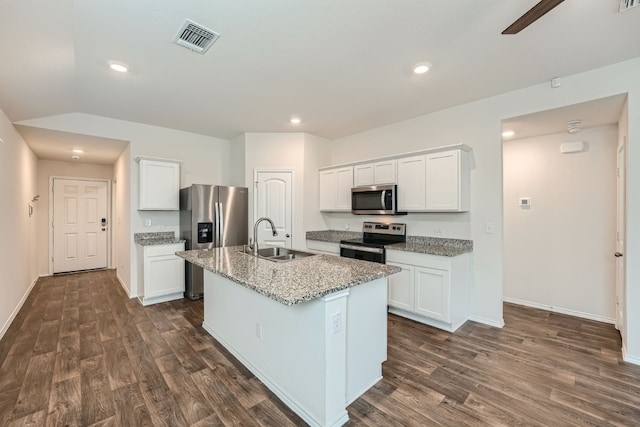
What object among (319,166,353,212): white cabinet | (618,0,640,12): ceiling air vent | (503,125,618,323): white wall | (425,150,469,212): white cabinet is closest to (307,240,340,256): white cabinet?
(319,166,353,212): white cabinet

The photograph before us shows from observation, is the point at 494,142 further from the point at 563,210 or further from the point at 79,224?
the point at 79,224

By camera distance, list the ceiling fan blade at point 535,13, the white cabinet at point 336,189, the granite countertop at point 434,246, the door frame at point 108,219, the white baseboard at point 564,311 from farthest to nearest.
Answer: the door frame at point 108,219, the white cabinet at point 336,189, the white baseboard at point 564,311, the granite countertop at point 434,246, the ceiling fan blade at point 535,13

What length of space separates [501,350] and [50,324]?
4893mm

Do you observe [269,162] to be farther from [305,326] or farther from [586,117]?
[586,117]

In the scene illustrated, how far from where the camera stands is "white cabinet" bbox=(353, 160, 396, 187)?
4.00m

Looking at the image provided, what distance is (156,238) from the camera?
4.48 metres

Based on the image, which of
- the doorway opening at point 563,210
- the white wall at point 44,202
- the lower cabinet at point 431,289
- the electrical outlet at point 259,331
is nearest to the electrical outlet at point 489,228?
the lower cabinet at point 431,289

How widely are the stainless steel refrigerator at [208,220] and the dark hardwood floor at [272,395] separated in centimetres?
93

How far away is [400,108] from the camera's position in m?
3.75

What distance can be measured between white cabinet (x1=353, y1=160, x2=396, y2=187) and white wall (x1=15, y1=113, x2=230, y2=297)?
2.50 m

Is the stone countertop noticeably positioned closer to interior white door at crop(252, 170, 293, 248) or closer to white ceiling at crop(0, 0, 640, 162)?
white ceiling at crop(0, 0, 640, 162)

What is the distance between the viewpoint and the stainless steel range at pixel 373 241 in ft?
12.3

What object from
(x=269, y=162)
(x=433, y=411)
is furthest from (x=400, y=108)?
(x=433, y=411)

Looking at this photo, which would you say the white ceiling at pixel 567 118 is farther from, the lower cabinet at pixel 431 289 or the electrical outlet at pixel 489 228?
the lower cabinet at pixel 431 289
